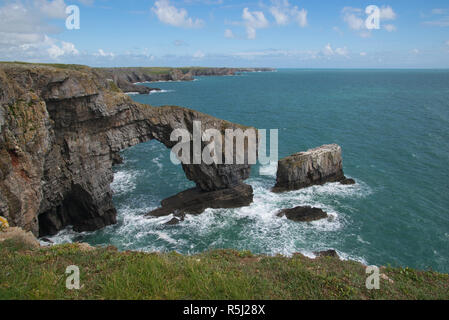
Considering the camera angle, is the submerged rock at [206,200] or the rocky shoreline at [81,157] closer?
the rocky shoreline at [81,157]

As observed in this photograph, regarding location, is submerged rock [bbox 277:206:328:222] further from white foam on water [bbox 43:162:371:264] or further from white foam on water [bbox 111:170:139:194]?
white foam on water [bbox 111:170:139:194]

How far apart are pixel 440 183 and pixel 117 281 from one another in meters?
41.7

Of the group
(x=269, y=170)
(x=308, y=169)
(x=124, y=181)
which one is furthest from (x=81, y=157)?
(x=269, y=170)

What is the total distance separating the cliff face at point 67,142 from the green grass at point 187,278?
8409mm

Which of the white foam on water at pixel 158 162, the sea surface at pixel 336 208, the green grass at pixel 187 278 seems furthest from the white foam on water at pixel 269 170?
the green grass at pixel 187 278

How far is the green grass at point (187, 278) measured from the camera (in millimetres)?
9289

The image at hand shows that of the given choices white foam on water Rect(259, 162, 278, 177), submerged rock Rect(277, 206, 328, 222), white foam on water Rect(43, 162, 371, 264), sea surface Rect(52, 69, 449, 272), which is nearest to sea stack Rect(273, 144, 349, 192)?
sea surface Rect(52, 69, 449, 272)

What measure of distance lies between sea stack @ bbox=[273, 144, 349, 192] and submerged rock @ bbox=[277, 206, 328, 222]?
19.9 feet

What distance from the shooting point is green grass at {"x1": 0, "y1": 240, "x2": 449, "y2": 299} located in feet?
30.5

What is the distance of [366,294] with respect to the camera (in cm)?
998

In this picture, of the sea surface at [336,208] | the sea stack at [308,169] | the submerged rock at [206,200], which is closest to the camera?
the sea surface at [336,208]

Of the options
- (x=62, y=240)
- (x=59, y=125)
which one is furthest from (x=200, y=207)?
(x=59, y=125)

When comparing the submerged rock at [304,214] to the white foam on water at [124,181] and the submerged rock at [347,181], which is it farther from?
the white foam on water at [124,181]

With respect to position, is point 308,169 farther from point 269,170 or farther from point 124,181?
point 124,181
